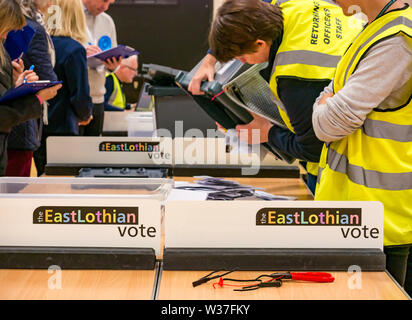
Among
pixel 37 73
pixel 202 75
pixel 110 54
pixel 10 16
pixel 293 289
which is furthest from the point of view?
pixel 110 54

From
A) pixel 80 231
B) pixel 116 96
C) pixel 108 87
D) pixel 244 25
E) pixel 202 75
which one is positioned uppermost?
pixel 244 25

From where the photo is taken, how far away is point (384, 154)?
4.37 ft

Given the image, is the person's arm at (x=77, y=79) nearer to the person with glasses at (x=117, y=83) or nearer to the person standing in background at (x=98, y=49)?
the person standing in background at (x=98, y=49)

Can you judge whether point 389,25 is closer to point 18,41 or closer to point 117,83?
point 18,41

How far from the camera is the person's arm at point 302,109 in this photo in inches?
64.1

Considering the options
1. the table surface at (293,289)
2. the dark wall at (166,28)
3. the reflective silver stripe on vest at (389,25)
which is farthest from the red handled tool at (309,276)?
the dark wall at (166,28)

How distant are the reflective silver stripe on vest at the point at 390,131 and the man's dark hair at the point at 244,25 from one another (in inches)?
19.2

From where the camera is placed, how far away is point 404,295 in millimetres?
1153

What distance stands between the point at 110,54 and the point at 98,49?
41 centimetres

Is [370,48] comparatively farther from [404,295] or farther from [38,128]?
[38,128]

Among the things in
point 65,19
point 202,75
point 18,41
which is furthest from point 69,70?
point 202,75

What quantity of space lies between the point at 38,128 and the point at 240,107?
1201mm

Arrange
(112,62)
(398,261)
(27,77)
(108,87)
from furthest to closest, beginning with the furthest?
(108,87) → (112,62) → (27,77) → (398,261)
